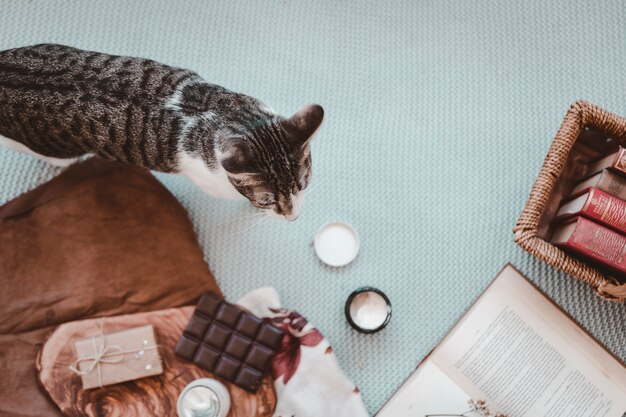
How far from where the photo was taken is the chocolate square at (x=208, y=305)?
1128 millimetres

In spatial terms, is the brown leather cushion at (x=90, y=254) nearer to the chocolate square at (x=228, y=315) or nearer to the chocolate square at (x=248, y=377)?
the chocolate square at (x=228, y=315)

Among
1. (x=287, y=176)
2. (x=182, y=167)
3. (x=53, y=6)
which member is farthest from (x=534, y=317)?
(x=53, y=6)

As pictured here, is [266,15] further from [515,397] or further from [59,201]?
[515,397]

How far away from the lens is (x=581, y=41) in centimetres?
130

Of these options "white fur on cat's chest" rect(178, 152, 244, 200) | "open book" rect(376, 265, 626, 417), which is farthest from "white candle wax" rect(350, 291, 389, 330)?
"white fur on cat's chest" rect(178, 152, 244, 200)

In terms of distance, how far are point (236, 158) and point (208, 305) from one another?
433mm

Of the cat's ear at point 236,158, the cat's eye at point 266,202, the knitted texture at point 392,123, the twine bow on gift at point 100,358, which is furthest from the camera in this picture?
the knitted texture at point 392,123

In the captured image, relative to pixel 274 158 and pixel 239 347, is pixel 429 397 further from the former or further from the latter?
pixel 274 158

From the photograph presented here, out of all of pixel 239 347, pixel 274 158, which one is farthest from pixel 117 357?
pixel 274 158

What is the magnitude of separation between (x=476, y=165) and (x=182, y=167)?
0.65 meters

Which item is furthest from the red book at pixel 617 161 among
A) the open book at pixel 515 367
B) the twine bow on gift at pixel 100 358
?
the twine bow on gift at pixel 100 358

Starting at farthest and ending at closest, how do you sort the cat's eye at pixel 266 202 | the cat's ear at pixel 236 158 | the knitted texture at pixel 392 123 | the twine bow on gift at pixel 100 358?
the knitted texture at pixel 392 123 → the twine bow on gift at pixel 100 358 → the cat's eye at pixel 266 202 → the cat's ear at pixel 236 158

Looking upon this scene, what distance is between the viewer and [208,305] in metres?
1.13

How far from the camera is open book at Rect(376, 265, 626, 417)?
1129 millimetres
